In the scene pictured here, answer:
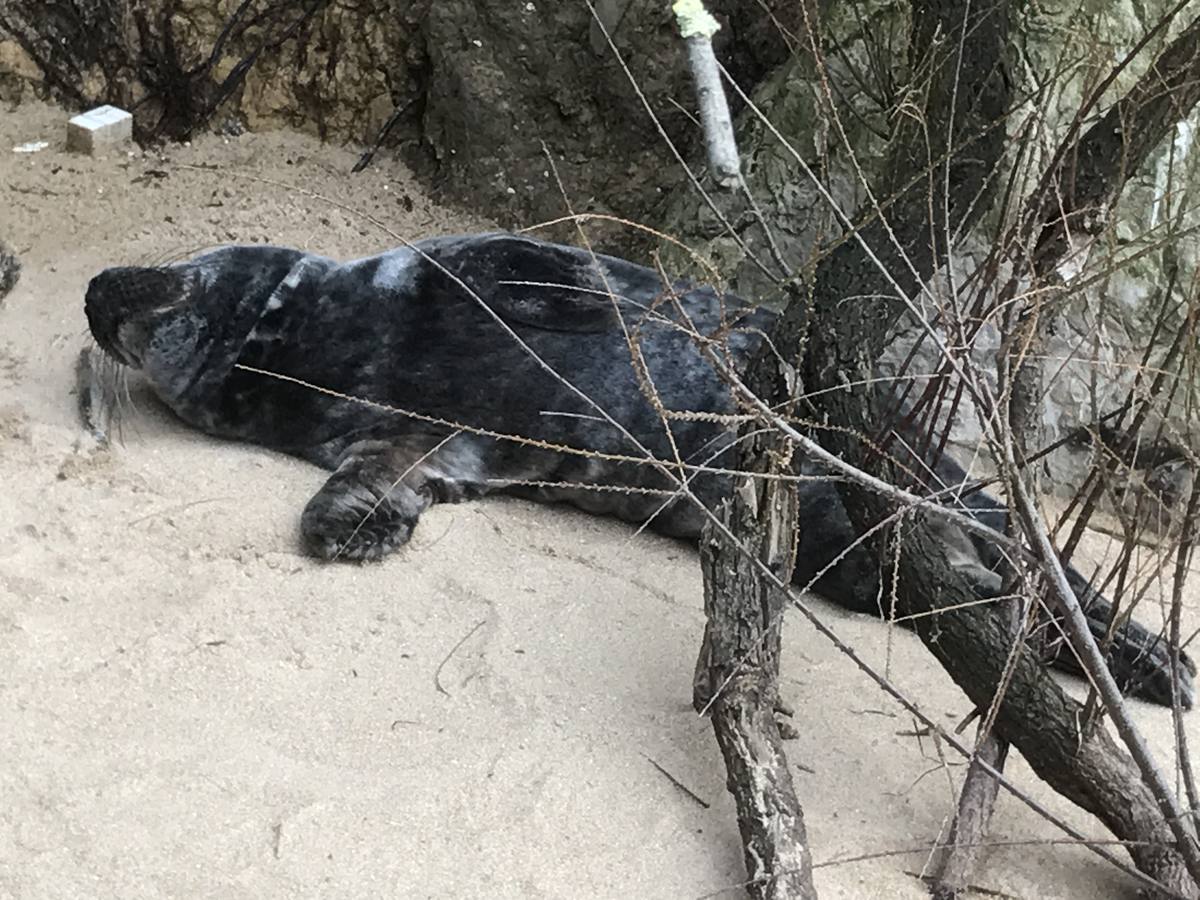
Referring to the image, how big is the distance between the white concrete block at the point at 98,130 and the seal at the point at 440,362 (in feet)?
4.28

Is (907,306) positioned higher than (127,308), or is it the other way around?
(907,306)

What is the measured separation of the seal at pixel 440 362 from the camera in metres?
4.16

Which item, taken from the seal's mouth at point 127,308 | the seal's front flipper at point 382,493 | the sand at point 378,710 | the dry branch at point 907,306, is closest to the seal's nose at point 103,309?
the seal's mouth at point 127,308

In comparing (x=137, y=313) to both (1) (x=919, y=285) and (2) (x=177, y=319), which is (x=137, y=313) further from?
(1) (x=919, y=285)

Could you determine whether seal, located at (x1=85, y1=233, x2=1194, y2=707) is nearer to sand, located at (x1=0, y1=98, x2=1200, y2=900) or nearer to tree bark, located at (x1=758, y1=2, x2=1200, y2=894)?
sand, located at (x1=0, y1=98, x2=1200, y2=900)

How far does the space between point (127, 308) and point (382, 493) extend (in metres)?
1.11

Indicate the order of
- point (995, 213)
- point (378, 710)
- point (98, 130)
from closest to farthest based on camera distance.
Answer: point (378, 710) < point (995, 213) < point (98, 130)

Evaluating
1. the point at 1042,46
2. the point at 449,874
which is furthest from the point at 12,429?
the point at 1042,46

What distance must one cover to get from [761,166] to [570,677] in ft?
7.64

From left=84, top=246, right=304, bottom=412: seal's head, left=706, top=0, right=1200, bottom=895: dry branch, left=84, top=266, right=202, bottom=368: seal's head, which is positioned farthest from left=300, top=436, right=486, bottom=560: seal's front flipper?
left=706, top=0, right=1200, bottom=895: dry branch

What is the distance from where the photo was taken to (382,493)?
3.90 metres

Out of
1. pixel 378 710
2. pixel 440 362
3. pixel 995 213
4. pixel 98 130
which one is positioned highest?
pixel 995 213

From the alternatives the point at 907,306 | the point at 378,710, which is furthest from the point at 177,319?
the point at 907,306

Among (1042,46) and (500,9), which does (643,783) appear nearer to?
(1042,46)
